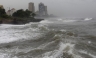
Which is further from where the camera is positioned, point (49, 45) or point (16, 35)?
point (16, 35)

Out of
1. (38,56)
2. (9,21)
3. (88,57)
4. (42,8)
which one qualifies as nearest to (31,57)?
(38,56)

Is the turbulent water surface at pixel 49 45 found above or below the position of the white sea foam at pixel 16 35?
above

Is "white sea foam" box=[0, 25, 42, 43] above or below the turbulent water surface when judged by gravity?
below

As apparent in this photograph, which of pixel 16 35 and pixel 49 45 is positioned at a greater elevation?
pixel 49 45

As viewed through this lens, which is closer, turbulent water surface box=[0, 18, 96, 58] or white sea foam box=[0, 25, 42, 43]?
turbulent water surface box=[0, 18, 96, 58]

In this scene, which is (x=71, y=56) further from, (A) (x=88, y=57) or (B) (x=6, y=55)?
(B) (x=6, y=55)

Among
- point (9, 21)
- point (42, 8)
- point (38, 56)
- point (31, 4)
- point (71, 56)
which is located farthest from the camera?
point (42, 8)

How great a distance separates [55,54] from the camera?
6273 mm

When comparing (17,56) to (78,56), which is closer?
(78,56)

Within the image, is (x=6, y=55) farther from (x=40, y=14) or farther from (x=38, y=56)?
(x=40, y=14)

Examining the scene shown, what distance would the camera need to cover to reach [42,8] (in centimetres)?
11638

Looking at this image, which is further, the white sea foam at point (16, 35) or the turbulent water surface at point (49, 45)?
the white sea foam at point (16, 35)

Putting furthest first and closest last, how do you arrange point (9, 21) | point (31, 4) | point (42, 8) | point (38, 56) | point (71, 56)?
point (42, 8) < point (31, 4) < point (9, 21) < point (38, 56) < point (71, 56)

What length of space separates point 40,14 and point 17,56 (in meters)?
118
